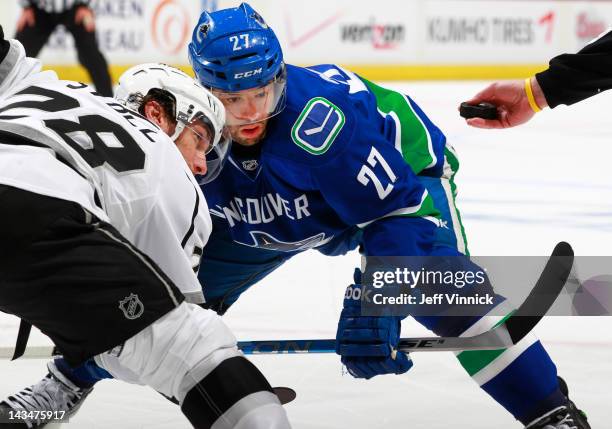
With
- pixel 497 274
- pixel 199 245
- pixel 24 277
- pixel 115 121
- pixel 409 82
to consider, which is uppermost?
pixel 115 121

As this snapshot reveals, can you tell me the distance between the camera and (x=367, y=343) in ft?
6.56

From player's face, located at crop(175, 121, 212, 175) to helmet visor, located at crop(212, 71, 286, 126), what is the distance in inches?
10.1

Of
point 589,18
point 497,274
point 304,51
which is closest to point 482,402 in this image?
point 497,274

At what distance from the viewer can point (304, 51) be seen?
8680 mm

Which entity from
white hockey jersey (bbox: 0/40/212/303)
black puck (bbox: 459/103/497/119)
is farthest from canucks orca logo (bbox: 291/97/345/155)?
black puck (bbox: 459/103/497/119)

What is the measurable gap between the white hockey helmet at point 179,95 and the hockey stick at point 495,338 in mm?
426

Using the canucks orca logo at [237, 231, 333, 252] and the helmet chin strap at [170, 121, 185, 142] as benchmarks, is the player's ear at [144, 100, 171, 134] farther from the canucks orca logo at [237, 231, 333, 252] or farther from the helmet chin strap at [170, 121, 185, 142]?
the canucks orca logo at [237, 231, 333, 252]

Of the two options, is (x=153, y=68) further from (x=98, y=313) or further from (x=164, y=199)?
(x=98, y=313)

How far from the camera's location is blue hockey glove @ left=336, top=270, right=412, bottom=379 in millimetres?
1999

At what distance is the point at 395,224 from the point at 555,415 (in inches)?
19.3

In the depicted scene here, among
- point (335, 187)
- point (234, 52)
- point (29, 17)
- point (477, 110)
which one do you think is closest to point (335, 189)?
point (335, 187)

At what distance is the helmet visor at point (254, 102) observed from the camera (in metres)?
2.15

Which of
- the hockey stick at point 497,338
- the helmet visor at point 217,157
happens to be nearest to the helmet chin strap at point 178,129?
the helmet visor at point 217,157
